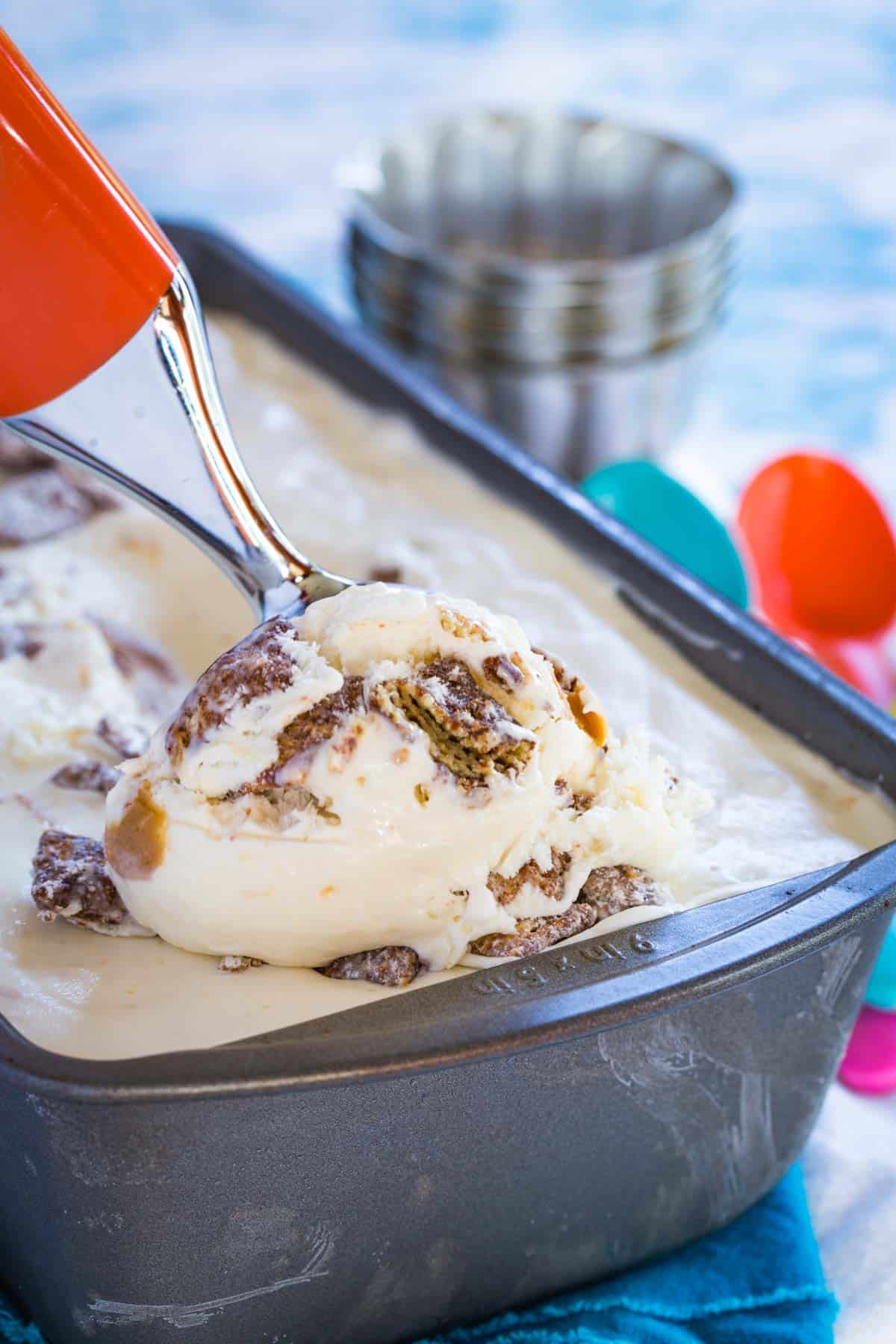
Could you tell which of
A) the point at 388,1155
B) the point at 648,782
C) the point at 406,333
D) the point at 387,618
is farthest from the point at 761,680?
the point at 406,333

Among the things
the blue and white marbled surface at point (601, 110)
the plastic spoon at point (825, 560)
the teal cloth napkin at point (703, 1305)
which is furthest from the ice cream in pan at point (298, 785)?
the blue and white marbled surface at point (601, 110)

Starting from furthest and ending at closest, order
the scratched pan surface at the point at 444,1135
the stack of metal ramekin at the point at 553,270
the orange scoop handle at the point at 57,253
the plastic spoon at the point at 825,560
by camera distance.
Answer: the stack of metal ramekin at the point at 553,270 → the plastic spoon at the point at 825,560 → the orange scoop handle at the point at 57,253 → the scratched pan surface at the point at 444,1135

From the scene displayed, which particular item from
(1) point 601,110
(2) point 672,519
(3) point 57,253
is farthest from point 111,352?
(1) point 601,110

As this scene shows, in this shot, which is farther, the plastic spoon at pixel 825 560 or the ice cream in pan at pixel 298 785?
the plastic spoon at pixel 825 560

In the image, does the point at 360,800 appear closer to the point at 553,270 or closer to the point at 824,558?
the point at 824,558

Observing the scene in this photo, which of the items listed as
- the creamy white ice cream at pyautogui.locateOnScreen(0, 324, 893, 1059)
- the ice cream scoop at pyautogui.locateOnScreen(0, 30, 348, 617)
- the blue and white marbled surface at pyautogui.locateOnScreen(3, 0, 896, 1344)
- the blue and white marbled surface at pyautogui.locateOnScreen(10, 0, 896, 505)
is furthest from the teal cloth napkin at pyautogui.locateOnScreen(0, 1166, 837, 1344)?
the blue and white marbled surface at pyautogui.locateOnScreen(10, 0, 896, 505)

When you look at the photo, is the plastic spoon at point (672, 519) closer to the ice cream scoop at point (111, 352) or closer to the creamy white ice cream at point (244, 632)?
the creamy white ice cream at point (244, 632)

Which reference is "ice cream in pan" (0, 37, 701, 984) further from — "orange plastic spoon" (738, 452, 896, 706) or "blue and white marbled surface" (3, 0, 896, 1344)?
"blue and white marbled surface" (3, 0, 896, 1344)

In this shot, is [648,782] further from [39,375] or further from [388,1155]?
[39,375]
